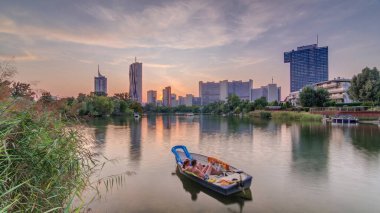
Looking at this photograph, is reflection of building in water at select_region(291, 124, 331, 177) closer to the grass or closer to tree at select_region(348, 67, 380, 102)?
the grass

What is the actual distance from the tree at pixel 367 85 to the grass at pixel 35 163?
77.5 meters

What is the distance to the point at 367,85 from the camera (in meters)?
67.1

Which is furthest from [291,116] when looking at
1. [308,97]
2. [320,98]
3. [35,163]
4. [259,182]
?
[35,163]

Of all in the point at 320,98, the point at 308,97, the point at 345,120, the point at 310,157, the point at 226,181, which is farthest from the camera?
the point at 308,97

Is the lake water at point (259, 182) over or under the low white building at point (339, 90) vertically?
under

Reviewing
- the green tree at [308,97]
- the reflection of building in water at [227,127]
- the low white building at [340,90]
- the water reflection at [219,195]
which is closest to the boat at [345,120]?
the reflection of building in water at [227,127]

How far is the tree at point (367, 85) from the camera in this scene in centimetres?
6725

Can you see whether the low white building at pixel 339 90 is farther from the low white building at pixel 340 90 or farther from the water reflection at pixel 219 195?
the water reflection at pixel 219 195

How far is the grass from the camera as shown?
519 cm

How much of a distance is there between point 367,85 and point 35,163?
258 ft

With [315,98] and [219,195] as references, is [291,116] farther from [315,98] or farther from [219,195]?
[219,195]

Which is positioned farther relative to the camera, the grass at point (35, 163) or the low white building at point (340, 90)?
the low white building at point (340, 90)

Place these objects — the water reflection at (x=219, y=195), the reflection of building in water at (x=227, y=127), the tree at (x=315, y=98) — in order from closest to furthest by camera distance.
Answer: the water reflection at (x=219, y=195) < the reflection of building in water at (x=227, y=127) < the tree at (x=315, y=98)

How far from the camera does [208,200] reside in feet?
45.2
